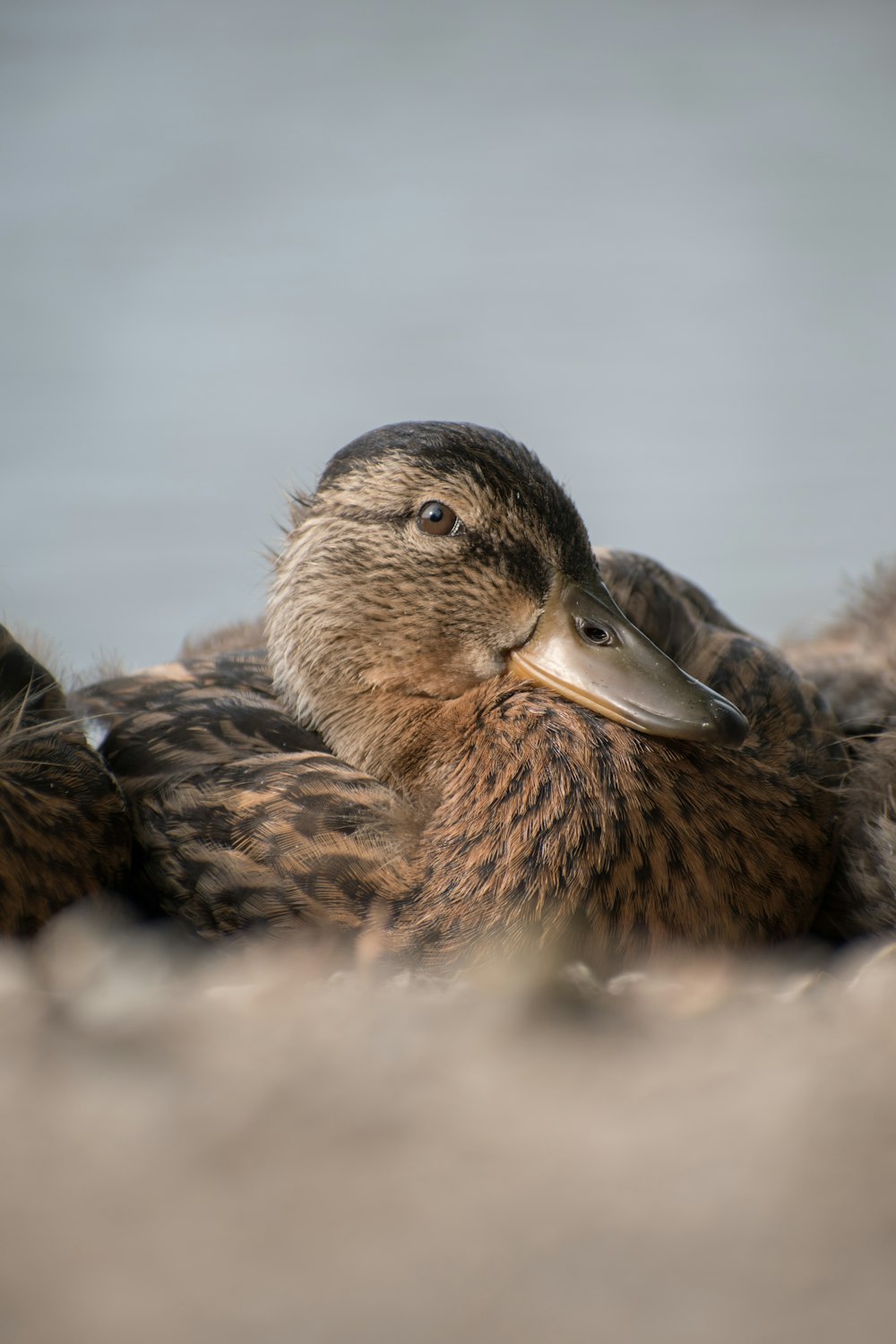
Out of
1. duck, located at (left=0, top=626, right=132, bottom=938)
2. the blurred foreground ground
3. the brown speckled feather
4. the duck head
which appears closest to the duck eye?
the duck head

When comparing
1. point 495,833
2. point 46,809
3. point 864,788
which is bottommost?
point 46,809

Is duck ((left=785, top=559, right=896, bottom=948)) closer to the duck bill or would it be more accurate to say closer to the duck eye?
the duck bill

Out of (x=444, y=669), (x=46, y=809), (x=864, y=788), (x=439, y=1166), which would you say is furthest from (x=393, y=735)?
(x=439, y=1166)

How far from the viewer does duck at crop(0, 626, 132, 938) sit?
0.95m

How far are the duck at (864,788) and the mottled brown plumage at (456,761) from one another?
27mm

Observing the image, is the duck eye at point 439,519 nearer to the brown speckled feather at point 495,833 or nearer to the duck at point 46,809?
the brown speckled feather at point 495,833

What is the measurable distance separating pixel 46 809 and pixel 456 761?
1.06 feet

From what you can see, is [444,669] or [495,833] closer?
[495,833]

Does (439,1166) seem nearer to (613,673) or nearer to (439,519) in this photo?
(613,673)

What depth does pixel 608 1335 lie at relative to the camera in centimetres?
49

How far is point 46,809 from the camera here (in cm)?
101

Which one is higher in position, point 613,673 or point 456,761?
point 613,673

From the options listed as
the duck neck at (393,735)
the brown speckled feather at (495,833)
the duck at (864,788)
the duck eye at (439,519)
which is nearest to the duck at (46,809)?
the brown speckled feather at (495,833)

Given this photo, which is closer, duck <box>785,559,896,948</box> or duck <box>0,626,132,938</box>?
duck <box>0,626,132,938</box>
